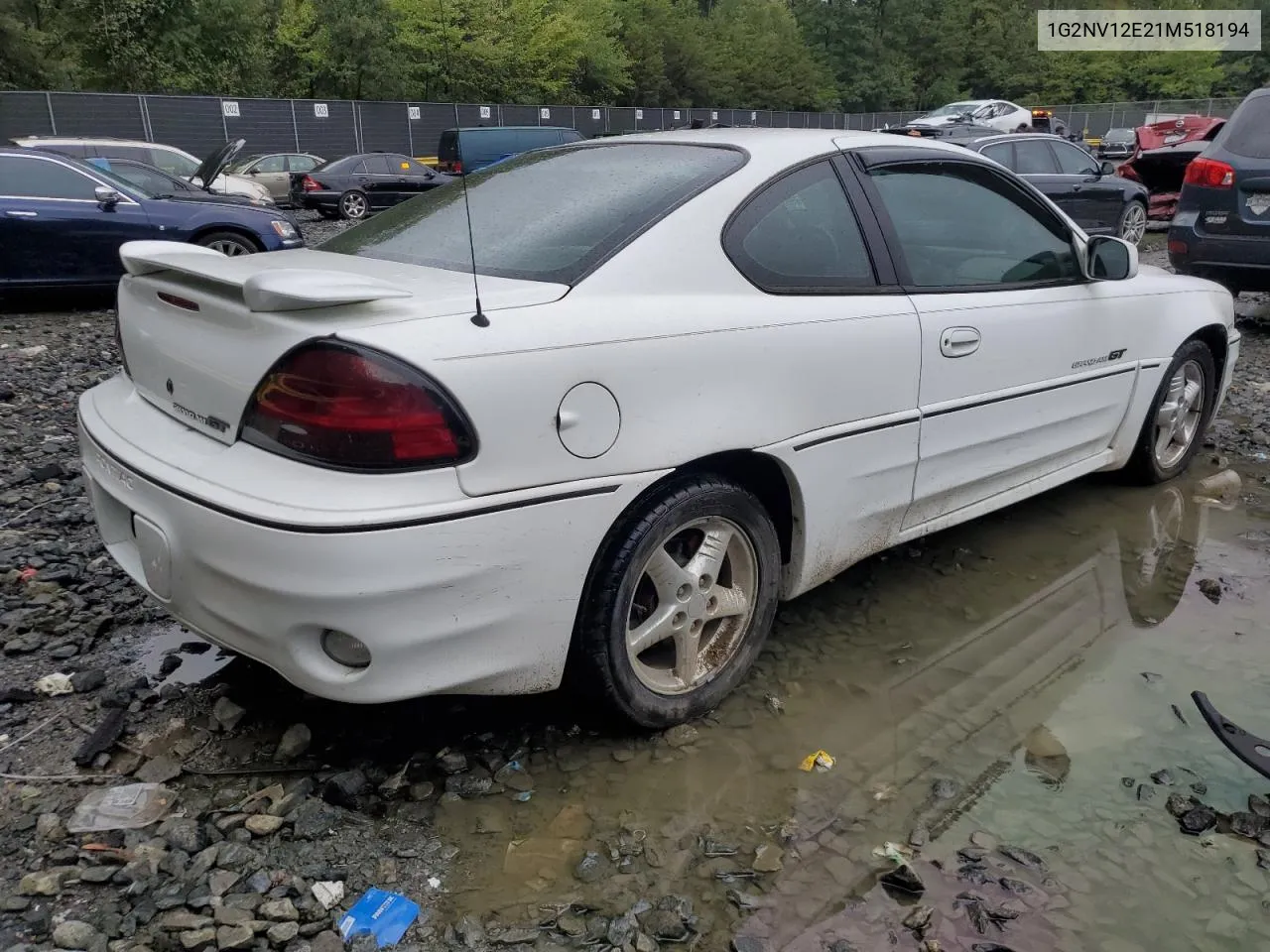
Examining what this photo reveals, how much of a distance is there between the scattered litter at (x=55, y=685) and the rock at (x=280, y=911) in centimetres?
121

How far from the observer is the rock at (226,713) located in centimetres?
271

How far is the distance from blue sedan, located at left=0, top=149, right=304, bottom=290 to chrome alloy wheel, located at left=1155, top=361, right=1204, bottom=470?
21.5 feet

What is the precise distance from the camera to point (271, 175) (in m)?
21.4

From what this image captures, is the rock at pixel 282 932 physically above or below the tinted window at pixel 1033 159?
below

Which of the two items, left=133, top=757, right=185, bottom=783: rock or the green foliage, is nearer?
left=133, top=757, right=185, bottom=783: rock

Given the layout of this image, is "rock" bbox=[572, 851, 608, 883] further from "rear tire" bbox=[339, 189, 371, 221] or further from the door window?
the door window

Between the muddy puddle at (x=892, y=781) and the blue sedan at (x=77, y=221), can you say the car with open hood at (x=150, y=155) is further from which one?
the muddy puddle at (x=892, y=781)

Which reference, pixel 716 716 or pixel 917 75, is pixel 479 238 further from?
pixel 917 75

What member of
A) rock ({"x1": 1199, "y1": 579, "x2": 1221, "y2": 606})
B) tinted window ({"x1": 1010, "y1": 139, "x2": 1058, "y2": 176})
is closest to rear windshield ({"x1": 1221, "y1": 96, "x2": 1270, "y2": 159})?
tinted window ({"x1": 1010, "y1": 139, "x2": 1058, "y2": 176})

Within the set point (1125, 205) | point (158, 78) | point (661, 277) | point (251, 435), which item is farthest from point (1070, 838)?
point (158, 78)

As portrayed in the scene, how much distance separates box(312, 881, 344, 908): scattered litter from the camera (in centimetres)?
209

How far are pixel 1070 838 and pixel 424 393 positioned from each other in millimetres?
1801

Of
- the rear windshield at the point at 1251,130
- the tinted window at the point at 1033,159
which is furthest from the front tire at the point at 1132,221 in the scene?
the rear windshield at the point at 1251,130

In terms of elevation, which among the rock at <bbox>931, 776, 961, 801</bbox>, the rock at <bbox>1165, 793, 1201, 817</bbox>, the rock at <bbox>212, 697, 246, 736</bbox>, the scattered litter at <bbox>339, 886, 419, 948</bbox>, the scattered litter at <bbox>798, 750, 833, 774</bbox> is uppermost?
the rock at <bbox>212, 697, 246, 736</bbox>
